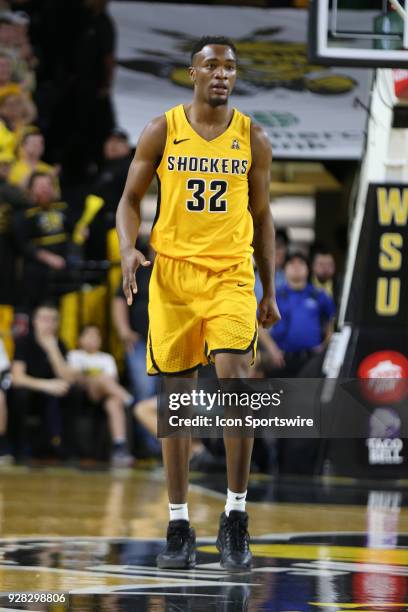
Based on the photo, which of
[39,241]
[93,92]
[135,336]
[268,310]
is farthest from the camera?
[93,92]

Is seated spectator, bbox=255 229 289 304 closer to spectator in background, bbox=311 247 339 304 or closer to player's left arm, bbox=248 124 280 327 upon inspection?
spectator in background, bbox=311 247 339 304

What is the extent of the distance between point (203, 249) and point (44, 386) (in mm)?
6810

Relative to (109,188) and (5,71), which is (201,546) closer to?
(109,188)

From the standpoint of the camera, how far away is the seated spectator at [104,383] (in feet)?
40.4

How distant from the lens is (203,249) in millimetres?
5969

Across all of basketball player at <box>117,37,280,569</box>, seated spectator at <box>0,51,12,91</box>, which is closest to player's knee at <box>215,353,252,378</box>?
basketball player at <box>117,37,280,569</box>

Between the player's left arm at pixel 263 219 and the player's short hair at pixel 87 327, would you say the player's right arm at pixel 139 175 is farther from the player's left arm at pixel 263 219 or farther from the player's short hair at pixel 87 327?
the player's short hair at pixel 87 327

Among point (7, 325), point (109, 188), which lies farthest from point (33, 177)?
point (7, 325)

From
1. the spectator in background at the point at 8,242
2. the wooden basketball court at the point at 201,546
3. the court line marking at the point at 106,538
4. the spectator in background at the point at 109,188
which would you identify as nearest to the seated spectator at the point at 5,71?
the spectator in background at the point at 109,188

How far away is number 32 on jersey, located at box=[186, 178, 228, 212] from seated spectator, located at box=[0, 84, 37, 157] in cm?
880

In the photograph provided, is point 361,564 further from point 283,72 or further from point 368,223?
point 283,72

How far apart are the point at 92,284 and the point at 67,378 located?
1.18 metres

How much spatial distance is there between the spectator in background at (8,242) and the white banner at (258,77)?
310cm

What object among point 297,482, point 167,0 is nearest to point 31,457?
point 297,482
